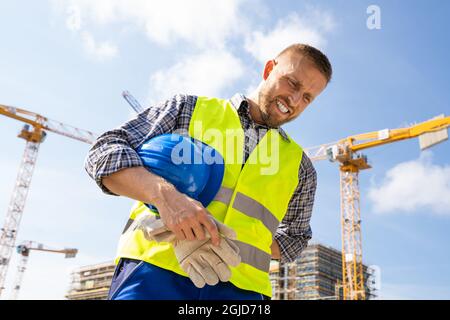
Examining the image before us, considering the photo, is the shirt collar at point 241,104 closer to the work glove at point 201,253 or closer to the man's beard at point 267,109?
the man's beard at point 267,109

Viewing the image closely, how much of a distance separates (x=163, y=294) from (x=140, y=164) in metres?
0.51

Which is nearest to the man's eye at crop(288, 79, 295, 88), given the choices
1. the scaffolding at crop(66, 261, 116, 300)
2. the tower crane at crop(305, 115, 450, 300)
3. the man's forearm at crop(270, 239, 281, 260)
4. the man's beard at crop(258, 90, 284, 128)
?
the man's beard at crop(258, 90, 284, 128)

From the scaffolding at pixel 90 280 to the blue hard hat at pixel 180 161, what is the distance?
87268 millimetres

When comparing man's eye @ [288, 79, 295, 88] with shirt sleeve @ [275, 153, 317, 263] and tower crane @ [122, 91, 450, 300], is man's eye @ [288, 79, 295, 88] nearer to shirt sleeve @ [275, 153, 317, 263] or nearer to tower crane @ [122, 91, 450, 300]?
shirt sleeve @ [275, 153, 317, 263]

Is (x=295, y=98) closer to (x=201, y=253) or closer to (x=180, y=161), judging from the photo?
(x=180, y=161)

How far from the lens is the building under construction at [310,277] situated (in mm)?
73312

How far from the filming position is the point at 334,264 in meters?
77.6

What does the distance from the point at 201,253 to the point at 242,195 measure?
0.44 metres

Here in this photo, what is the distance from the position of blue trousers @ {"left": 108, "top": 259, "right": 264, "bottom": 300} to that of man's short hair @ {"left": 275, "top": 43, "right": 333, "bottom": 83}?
116 centimetres

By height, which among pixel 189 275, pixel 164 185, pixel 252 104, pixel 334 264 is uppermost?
pixel 334 264

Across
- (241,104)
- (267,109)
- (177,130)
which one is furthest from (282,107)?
(177,130)

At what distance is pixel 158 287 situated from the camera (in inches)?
73.7
